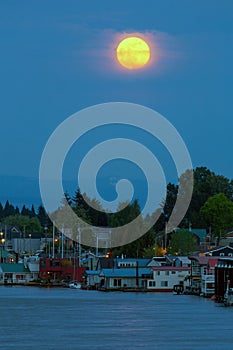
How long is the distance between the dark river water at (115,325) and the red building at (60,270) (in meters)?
42.1

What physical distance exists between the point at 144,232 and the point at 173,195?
69.4ft

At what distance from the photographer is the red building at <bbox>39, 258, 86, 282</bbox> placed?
11531 cm

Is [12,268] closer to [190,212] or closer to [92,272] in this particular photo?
[92,272]

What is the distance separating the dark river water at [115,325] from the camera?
4238cm

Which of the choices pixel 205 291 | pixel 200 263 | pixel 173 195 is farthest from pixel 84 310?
pixel 173 195

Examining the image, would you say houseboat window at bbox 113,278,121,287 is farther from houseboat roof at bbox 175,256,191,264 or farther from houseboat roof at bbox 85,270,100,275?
houseboat roof at bbox 175,256,191,264

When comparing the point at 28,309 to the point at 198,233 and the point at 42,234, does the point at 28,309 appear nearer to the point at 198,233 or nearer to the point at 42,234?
the point at 198,233

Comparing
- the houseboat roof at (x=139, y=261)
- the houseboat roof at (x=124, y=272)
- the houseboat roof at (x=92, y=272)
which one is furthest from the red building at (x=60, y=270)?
the houseboat roof at (x=124, y=272)

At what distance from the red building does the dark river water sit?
138ft

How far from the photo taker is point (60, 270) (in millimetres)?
115562

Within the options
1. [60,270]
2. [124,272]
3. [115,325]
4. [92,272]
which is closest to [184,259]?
[124,272]

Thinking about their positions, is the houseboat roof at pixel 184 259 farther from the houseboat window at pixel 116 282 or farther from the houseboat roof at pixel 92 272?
the houseboat roof at pixel 92 272

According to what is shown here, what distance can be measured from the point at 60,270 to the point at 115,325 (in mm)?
65025

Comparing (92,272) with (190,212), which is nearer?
(92,272)
